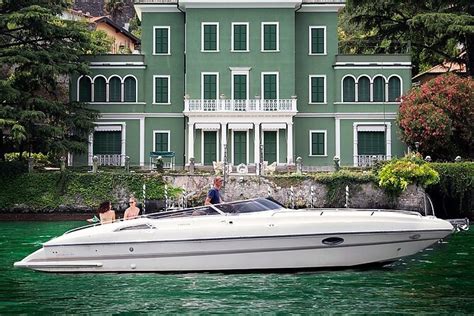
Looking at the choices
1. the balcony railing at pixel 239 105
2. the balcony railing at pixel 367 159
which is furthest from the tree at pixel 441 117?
the balcony railing at pixel 239 105

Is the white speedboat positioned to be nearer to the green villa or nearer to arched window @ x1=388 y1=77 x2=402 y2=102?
the green villa

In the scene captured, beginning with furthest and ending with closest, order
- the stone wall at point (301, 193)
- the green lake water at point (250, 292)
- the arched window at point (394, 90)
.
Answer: the arched window at point (394, 90)
the stone wall at point (301, 193)
the green lake water at point (250, 292)

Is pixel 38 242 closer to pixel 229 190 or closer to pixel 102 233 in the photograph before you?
pixel 102 233

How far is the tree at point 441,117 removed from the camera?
3722 cm

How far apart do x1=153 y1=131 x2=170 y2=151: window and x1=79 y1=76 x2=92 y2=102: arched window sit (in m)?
4.47

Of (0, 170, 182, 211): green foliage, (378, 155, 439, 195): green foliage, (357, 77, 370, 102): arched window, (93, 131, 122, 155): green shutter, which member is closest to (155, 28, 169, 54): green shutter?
(93, 131, 122, 155): green shutter

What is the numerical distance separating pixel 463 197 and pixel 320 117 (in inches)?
422

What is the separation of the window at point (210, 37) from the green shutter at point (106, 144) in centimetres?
734

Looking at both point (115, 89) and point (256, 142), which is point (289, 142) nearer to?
point (256, 142)

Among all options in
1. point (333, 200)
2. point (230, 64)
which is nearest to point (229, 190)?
point (333, 200)

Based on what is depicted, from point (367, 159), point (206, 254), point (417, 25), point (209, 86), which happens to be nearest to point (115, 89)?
point (209, 86)

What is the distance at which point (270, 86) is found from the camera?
4191 cm

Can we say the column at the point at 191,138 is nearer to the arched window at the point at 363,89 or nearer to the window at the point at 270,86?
the window at the point at 270,86

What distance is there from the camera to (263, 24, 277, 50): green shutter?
42.0 metres
